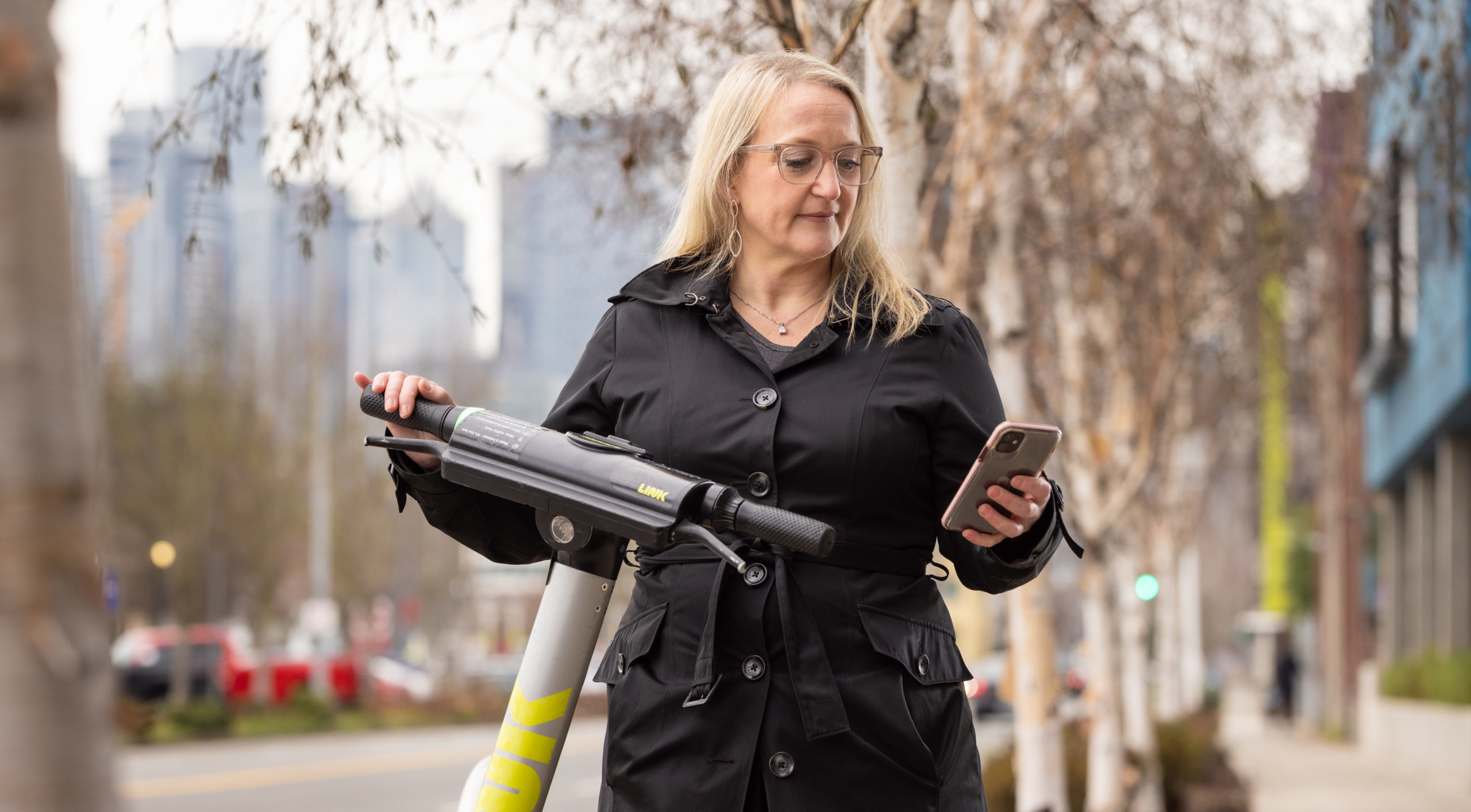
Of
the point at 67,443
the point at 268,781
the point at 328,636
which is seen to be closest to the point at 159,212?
the point at 328,636

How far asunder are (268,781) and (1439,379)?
13449mm

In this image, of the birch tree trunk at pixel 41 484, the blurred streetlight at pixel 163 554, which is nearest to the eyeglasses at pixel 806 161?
the birch tree trunk at pixel 41 484

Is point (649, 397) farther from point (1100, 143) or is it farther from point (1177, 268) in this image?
point (1177, 268)

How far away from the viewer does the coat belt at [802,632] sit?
232 cm

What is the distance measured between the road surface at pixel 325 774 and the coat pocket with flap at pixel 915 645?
8.12m

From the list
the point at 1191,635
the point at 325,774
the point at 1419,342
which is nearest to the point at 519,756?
the point at 325,774

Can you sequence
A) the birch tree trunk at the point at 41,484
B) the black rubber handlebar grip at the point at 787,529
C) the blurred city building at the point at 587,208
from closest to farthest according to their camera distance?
1. the birch tree trunk at the point at 41,484
2. the black rubber handlebar grip at the point at 787,529
3. the blurred city building at the point at 587,208

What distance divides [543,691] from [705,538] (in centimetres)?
45

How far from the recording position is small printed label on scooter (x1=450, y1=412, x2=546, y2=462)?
2.32 metres

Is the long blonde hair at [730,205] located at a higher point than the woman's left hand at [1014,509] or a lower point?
higher

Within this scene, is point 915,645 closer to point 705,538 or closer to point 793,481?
point 793,481

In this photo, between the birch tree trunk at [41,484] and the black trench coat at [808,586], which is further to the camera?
the black trench coat at [808,586]

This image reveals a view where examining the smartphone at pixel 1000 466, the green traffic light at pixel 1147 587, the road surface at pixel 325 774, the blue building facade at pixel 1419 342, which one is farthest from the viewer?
the road surface at pixel 325 774

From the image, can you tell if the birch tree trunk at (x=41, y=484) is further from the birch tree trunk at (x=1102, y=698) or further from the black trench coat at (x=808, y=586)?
the birch tree trunk at (x=1102, y=698)
